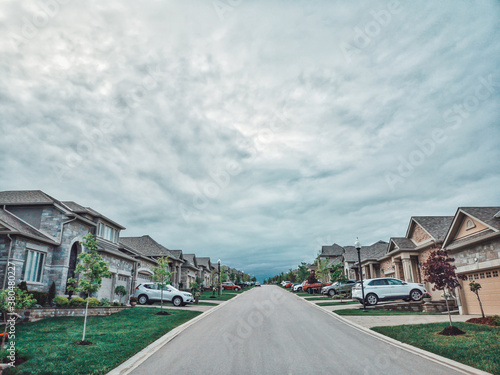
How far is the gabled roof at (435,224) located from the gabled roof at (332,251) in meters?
46.7

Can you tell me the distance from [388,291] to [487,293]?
7255 mm

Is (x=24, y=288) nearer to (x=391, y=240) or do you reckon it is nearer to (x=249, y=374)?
(x=249, y=374)

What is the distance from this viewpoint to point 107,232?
84.4ft

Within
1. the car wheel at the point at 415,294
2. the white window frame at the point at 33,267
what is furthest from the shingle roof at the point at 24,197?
the car wheel at the point at 415,294

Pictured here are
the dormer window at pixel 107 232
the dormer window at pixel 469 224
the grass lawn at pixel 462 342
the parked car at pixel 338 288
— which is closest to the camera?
the grass lawn at pixel 462 342


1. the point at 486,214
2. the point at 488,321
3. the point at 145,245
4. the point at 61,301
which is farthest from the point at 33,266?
the point at 145,245

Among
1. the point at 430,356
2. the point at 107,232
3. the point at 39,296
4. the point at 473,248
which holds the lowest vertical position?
the point at 430,356

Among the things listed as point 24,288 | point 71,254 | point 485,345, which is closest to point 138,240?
point 71,254

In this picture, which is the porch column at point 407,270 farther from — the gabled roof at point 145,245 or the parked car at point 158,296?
the gabled roof at point 145,245

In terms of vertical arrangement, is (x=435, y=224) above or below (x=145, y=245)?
below

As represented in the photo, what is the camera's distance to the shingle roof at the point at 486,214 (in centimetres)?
1543

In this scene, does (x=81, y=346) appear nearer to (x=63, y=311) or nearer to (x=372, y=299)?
(x=63, y=311)

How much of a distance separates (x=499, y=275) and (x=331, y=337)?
9195 mm

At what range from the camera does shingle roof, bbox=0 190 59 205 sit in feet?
65.0
